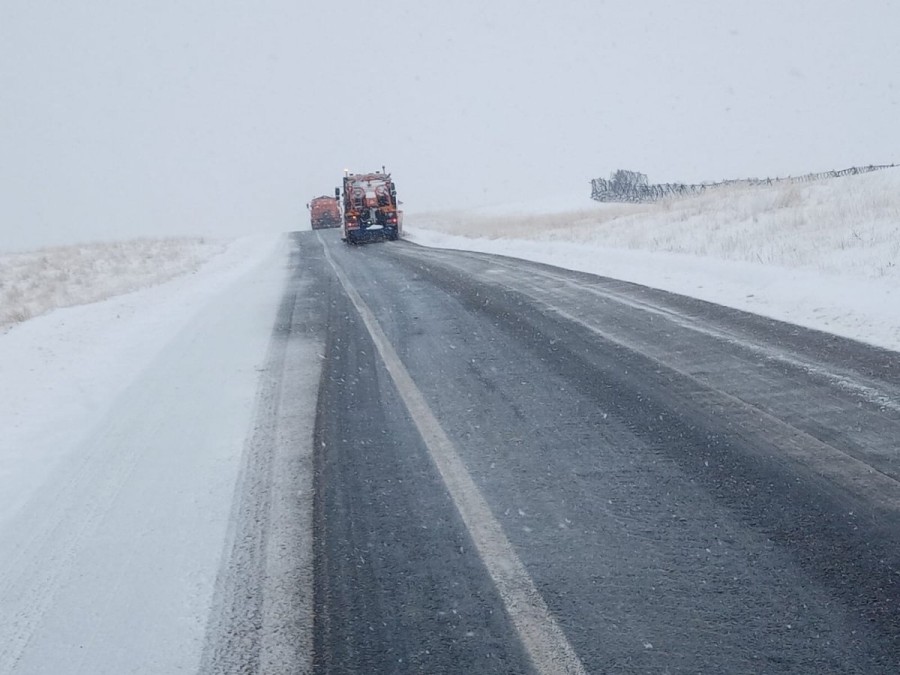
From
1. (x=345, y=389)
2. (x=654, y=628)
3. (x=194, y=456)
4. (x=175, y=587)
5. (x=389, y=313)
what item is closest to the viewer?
(x=654, y=628)

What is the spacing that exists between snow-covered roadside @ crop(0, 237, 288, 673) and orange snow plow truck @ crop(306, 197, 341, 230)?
41898mm

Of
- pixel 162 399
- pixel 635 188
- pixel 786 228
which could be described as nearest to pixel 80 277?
pixel 162 399

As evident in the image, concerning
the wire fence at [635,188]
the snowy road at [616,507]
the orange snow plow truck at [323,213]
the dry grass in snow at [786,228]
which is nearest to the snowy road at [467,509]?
the snowy road at [616,507]

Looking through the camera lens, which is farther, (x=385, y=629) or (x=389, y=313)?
(x=389, y=313)

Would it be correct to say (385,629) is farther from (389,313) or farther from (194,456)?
(389,313)

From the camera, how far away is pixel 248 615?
313 cm

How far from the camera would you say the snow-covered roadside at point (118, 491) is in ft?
10.3

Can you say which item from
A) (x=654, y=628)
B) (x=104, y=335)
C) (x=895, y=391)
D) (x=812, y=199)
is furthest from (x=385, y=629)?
(x=812, y=199)

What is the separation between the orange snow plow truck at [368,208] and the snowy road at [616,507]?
23.0m

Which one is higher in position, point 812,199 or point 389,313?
point 812,199

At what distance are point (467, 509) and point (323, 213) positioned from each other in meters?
49.2

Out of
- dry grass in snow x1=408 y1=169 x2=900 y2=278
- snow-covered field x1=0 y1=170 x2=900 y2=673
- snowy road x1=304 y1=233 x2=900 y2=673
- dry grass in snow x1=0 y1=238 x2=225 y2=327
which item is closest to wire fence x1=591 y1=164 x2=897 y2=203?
dry grass in snow x1=408 y1=169 x2=900 y2=278

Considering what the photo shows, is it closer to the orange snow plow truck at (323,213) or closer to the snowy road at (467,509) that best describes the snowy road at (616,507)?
the snowy road at (467,509)

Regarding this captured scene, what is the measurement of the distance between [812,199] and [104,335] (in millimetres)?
17305
